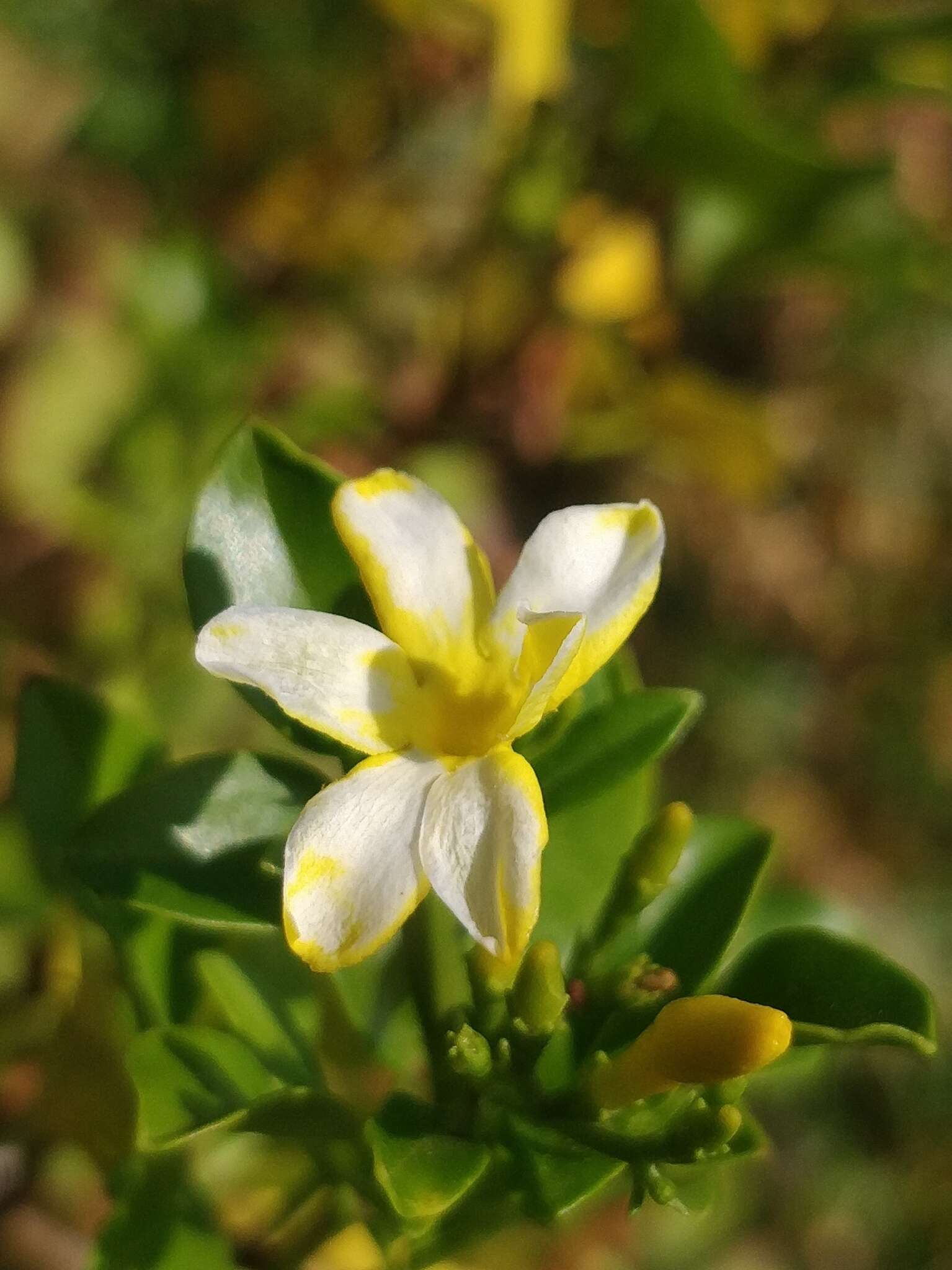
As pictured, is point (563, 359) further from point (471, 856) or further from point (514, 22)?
point (471, 856)

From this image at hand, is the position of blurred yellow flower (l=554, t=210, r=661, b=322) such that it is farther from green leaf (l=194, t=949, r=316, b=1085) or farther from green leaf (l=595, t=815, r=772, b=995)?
green leaf (l=194, t=949, r=316, b=1085)

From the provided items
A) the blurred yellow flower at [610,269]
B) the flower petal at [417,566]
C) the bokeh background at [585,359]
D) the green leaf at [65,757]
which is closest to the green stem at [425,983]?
the flower petal at [417,566]

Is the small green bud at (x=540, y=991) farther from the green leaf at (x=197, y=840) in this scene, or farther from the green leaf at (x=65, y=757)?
the green leaf at (x=65, y=757)

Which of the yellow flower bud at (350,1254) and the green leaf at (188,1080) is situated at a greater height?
the green leaf at (188,1080)

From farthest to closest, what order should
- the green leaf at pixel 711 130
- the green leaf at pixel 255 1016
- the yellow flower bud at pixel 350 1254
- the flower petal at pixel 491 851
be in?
the green leaf at pixel 711 130 → the yellow flower bud at pixel 350 1254 → the green leaf at pixel 255 1016 → the flower petal at pixel 491 851

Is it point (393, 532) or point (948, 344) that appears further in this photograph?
point (948, 344)

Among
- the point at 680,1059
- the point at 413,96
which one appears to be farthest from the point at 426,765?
the point at 413,96

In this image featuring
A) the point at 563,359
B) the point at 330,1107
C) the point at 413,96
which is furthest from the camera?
the point at 413,96
